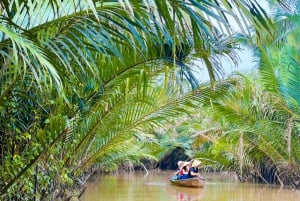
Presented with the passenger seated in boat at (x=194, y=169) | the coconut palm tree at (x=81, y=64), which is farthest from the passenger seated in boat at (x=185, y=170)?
the coconut palm tree at (x=81, y=64)

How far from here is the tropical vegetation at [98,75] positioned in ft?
8.07

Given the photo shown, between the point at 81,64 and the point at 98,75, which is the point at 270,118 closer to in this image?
the point at 98,75

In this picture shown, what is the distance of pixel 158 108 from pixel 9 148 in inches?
130

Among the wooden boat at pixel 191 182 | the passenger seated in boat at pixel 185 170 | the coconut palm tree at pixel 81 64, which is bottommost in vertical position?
the wooden boat at pixel 191 182

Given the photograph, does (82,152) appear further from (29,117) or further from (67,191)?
(29,117)

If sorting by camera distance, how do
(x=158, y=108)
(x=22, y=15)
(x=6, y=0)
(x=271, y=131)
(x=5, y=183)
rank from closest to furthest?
(x=6, y=0)
(x=22, y=15)
(x=5, y=183)
(x=158, y=108)
(x=271, y=131)

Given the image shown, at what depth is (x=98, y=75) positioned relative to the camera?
12.4 feet

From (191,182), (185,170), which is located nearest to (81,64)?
(191,182)

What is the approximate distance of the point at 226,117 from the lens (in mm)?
14594

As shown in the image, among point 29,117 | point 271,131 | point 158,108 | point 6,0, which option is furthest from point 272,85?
point 6,0

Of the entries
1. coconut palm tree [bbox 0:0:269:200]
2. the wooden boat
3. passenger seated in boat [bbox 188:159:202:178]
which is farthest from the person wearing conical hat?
coconut palm tree [bbox 0:0:269:200]

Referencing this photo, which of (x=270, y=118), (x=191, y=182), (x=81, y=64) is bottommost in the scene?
(x=191, y=182)

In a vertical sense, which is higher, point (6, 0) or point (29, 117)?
point (6, 0)

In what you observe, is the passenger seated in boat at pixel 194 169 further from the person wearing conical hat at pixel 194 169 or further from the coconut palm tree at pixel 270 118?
the coconut palm tree at pixel 270 118
